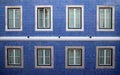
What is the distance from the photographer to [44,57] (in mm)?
17031

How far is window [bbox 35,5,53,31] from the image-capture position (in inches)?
661

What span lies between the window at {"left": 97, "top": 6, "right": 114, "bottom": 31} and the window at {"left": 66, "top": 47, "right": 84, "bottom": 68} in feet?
5.79

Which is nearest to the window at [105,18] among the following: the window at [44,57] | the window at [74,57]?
the window at [74,57]

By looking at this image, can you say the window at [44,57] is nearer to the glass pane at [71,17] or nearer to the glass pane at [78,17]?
the glass pane at [71,17]

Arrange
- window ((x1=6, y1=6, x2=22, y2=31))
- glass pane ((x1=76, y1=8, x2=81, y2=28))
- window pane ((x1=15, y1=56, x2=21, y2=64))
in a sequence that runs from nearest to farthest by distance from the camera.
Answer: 1. glass pane ((x1=76, y1=8, x2=81, y2=28))
2. window ((x1=6, y1=6, x2=22, y2=31))
3. window pane ((x1=15, y1=56, x2=21, y2=64))

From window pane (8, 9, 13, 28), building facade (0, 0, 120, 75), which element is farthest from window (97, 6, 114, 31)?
window pane (8, 9, 13, 28)

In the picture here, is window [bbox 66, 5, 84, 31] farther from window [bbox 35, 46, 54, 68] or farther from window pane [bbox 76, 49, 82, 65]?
window [bbox 35, 46, 54, 68]

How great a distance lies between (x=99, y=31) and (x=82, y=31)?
1.00 m

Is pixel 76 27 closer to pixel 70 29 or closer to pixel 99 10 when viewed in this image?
pixel 70 29

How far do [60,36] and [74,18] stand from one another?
1368mm

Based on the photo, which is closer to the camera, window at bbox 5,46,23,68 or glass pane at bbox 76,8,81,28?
glass pane at bbox 76,8,81,28

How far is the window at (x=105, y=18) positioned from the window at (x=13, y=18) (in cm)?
477

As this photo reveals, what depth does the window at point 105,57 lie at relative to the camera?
16.8 metres

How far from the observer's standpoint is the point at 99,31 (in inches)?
658
